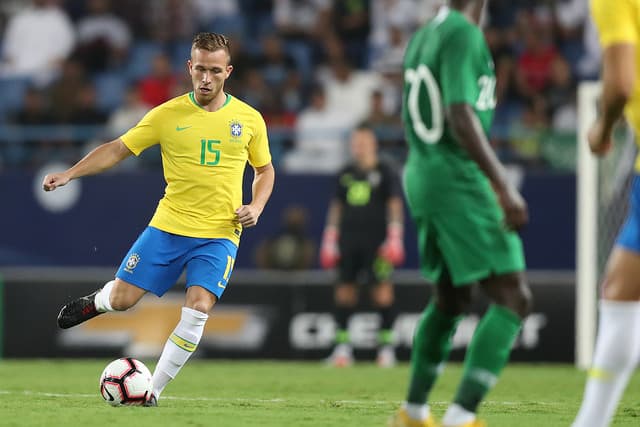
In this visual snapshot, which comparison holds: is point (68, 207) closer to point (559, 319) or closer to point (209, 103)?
point (559, 319)

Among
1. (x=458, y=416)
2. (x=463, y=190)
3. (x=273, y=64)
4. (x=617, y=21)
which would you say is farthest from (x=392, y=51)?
(x=617, y=21)

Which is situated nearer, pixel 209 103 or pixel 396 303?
pixel 209 103

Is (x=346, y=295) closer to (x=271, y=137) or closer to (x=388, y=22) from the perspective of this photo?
(x=271, y=137)

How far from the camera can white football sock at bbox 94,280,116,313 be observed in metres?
7.44

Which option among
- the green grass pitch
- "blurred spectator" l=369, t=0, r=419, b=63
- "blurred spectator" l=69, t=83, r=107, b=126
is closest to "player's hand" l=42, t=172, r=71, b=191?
the green grass pitch

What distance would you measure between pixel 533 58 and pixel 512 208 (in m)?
11.6

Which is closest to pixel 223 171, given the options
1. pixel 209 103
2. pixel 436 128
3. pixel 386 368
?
pixel 209 103

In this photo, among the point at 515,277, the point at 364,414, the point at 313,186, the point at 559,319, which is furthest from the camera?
the point at 313,186

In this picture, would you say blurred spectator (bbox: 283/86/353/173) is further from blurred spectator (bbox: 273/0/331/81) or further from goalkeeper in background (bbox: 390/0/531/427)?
goalkeeper in background (bbox: 390/0/531/427)

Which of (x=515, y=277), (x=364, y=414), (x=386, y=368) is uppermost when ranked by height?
(x=515, y=277)

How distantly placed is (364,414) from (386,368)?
4968 millimetres

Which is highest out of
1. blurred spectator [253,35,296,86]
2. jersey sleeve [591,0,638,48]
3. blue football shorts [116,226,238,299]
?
jersey sleeve [591,0,638,48]

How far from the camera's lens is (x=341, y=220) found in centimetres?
1300

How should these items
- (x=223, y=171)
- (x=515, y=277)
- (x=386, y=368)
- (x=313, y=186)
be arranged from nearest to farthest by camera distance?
(x=515, y=277) → (x=223, y=171) → (x=386, y=368) → (x=313, y=186)
